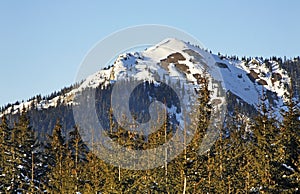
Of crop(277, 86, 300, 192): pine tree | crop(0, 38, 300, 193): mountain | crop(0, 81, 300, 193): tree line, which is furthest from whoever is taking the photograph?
crop(0, 38, 300, 193): mountain

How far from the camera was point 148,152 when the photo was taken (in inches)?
2114

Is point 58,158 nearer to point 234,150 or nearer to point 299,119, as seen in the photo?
point 234,150

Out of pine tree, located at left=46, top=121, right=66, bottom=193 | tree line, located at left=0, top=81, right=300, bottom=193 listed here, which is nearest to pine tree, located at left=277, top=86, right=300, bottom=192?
tree line, located at left=0, top=81, right=300, bottom=193

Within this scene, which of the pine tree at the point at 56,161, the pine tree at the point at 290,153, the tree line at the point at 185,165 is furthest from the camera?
the pine tree at the point at 56,161

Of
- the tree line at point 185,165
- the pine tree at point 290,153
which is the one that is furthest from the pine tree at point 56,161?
the pine tree at point 290,153

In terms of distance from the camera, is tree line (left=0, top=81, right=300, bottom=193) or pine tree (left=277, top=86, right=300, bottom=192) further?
tree line (left=0, top=81, right=300, bottom=193)

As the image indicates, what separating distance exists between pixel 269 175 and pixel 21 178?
2508 centimetres

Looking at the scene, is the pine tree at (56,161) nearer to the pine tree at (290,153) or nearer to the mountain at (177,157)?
the mountain at (177,157)

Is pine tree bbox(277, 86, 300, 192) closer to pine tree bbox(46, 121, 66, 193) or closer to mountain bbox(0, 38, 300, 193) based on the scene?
mountain bbox(0, 38, 300, 193)

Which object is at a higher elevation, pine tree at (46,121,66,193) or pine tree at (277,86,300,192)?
pine tree at (46,121,66,193)

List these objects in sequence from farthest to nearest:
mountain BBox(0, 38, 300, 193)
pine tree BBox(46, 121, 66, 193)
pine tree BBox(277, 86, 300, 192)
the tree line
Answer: pine tree BBox(46, 121, 66, 193), mountain BBox(0, 38, 300, 193), the tree line, pine tree BBox(277, 86, 300, 192)

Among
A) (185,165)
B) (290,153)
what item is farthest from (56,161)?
(290,153)

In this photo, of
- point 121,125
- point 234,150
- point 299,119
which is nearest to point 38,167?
point 121,125

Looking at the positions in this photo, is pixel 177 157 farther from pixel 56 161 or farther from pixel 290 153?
pixel 56 161
